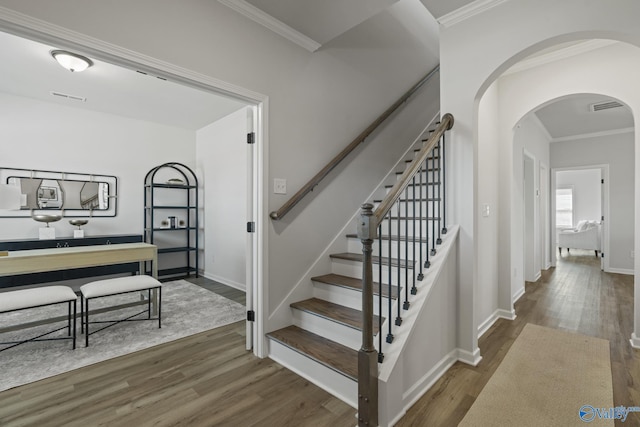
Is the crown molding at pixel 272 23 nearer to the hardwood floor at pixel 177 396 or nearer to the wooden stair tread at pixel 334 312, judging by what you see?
the wooden stair tread at pixel 334 312

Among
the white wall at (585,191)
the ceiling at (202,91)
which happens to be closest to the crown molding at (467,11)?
the ceiling at (202,91)

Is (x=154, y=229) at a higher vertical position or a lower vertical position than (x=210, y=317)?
higher

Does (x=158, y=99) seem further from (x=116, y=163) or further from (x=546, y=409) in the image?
(x=546, y=409)

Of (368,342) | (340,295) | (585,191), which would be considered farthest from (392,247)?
(585,191)

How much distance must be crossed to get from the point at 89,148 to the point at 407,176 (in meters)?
5.06

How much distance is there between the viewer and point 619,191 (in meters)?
5.62

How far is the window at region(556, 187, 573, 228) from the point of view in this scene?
9.93 m

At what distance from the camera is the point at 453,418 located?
162cm

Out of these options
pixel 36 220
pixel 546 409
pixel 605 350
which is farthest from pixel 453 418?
pixel 36 220

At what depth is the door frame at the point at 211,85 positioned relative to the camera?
4.57ft

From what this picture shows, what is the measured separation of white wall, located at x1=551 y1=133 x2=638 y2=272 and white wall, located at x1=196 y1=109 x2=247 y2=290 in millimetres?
6948

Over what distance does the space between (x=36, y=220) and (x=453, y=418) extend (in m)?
5.32

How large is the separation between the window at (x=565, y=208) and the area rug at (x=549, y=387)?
958cm

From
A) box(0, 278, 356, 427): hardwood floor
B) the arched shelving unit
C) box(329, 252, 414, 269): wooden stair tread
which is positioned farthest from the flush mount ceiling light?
box(329, 252, 414, 269): wooden stair tread
